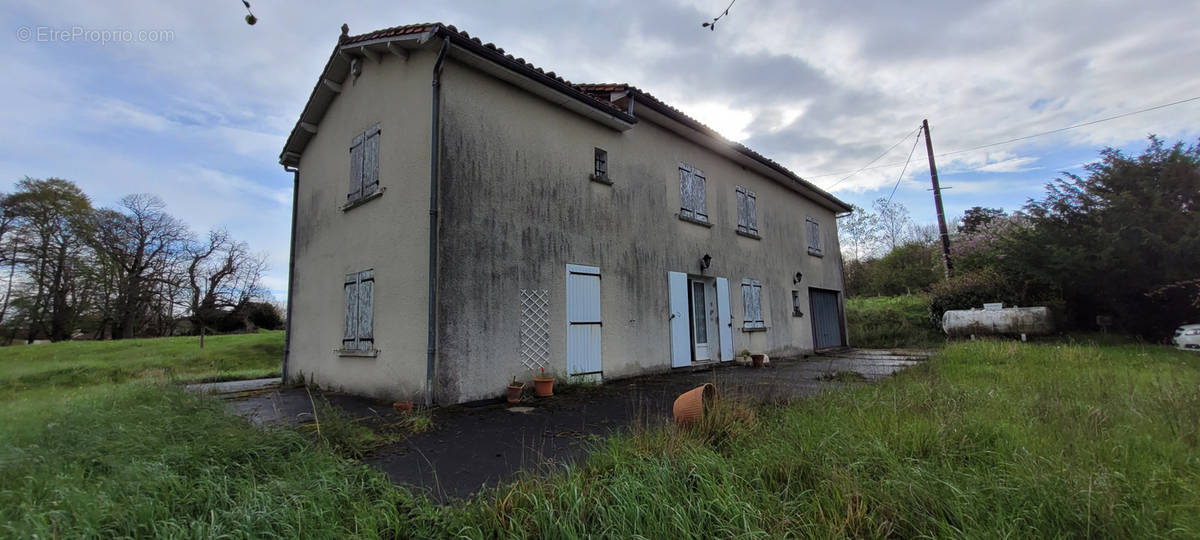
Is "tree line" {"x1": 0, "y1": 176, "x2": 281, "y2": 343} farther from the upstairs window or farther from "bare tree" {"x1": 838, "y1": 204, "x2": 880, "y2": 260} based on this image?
"bare tree" {"x1": 838, "y1": 204, "x2": 880, "y2": 260}

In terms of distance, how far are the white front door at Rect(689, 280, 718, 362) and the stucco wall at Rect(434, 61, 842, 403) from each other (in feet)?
1.38

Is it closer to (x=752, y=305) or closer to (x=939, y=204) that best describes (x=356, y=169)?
(x=752, y=305)

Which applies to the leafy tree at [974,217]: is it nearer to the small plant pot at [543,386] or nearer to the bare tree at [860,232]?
the bare tree at [860,232]

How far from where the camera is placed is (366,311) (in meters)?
6.54

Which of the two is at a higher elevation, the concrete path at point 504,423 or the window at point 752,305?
the window at point 752,305

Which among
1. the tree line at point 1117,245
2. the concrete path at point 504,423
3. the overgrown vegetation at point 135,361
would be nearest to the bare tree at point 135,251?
the overgrown vegetation at point 135,361

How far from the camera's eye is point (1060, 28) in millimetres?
7539

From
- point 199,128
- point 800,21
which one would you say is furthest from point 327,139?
point 800,21

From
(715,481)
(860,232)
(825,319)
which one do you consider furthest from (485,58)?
(860,232)

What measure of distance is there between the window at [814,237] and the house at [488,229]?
190 inches

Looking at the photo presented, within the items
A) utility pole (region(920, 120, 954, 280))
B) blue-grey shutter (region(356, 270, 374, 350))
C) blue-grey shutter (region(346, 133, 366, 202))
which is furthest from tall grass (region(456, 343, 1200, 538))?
utility pole (region(920, 120, 954, 280))

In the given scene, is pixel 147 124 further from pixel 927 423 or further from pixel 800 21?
pixel 927 423

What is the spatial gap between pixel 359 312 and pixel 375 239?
3.62 feet

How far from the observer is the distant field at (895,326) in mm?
14514
